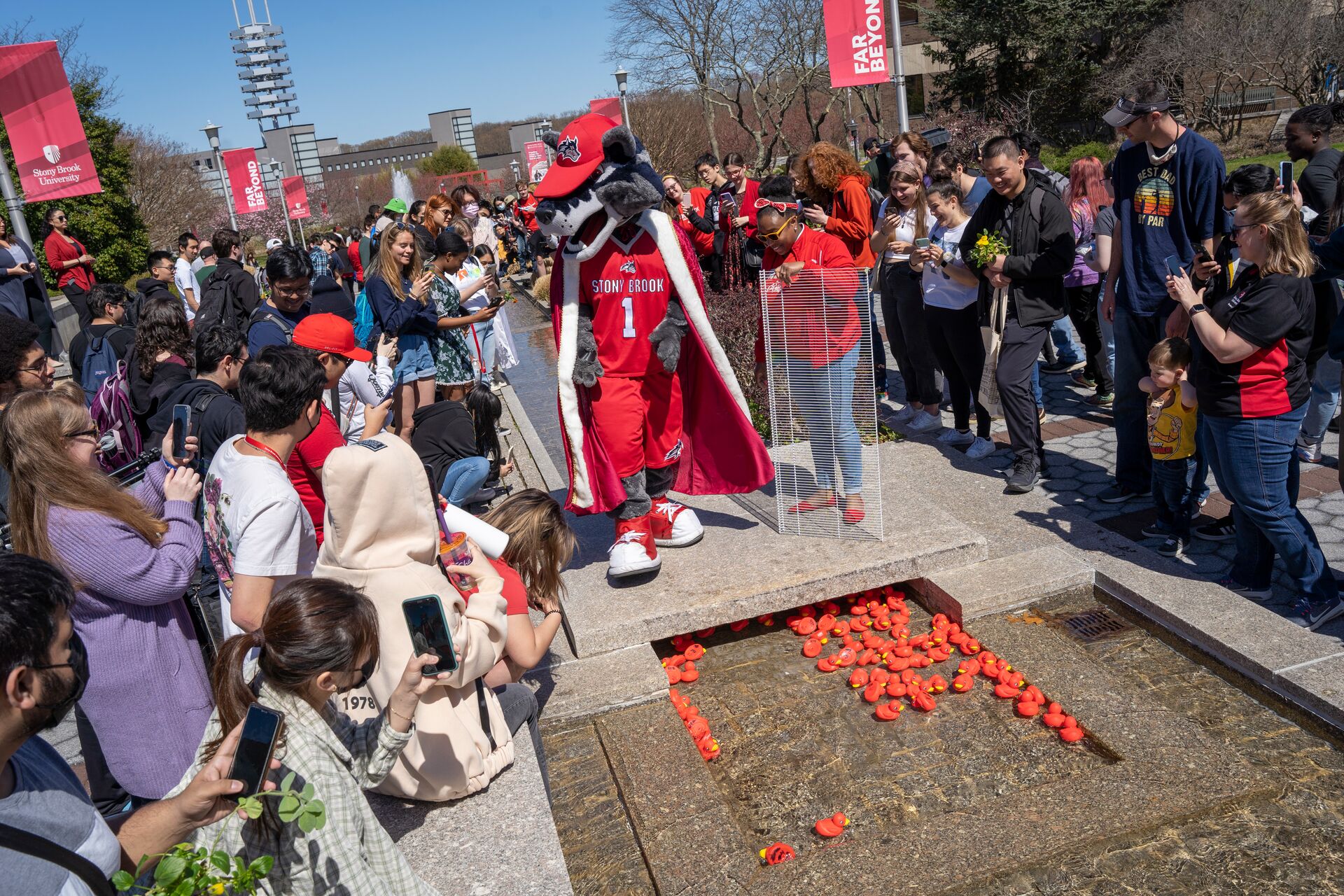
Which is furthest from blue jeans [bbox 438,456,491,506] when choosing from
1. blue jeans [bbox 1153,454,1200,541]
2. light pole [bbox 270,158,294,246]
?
light pole [bbox 270,158,294,246]

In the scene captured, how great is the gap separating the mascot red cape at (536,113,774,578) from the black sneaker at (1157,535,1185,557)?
2019 mm

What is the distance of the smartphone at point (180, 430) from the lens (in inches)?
157

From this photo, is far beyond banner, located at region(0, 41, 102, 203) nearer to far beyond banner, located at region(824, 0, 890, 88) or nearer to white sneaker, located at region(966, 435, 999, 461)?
far beyond banner, located at region(824, 0, 890, 88)

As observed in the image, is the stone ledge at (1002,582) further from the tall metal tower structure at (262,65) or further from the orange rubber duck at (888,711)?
the tall metal tower structure at (262,65)

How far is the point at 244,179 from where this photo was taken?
27297 millimetres

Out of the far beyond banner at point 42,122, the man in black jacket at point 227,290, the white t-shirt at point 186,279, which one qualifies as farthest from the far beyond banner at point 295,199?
the man in black jacket at point 227,290

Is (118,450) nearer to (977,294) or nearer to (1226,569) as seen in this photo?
(977,294)

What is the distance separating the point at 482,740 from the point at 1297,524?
11.1 ft

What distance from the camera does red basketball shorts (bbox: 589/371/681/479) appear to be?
183 inches

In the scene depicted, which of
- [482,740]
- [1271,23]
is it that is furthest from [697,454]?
[1271,23]

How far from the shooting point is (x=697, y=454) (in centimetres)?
502

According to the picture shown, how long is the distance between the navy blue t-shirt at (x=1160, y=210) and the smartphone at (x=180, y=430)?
190 inches

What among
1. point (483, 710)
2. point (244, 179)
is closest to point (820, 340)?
point (483, 710)

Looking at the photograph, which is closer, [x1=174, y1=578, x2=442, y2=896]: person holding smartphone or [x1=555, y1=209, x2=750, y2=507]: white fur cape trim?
[x1=174, y1=578, x2=442, y2=896]: person holding smartphone
